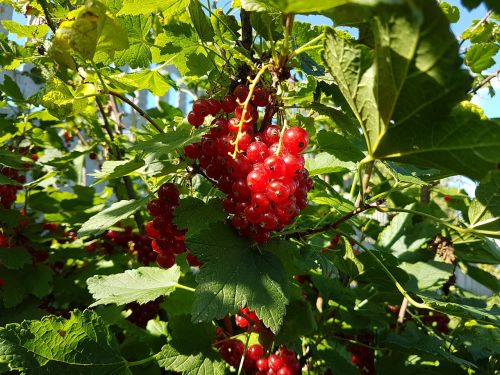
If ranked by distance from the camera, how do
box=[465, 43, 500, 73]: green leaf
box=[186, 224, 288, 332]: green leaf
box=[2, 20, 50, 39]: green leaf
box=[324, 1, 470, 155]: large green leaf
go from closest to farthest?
box=[324, 1, 470, 155]: large green leaf < box=[186, 224, 288, 332]: green leaf < box=[465, 43, 500, 73]: green leaf < box=[2, 20, 50, 39]: green leaf

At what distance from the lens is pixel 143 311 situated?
1.60 meters

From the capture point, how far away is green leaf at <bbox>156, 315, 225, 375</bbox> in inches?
36.7

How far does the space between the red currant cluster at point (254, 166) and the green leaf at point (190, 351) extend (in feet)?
1.09

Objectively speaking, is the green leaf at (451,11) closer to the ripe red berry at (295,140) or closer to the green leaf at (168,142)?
the ripe red berry at (295,140)

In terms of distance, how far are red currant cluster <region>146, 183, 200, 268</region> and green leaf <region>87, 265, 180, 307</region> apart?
0.35 ft

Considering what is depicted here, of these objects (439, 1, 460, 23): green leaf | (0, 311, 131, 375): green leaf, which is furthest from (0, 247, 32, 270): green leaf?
(439, 1, 460, 23): green leaf

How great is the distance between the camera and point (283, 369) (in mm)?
951

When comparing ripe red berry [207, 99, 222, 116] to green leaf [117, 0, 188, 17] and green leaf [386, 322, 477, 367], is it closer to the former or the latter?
green leaf [117, 0, 188, 17]

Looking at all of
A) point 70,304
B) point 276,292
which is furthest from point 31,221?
point 276,292

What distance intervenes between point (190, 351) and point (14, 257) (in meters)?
0.88

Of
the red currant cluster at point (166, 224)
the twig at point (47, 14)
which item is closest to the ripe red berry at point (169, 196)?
the red currant cluster at point (166, 224)

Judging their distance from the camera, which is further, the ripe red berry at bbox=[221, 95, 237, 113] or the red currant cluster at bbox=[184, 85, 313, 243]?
the ripe red berry at bbox=[221, 95, 237, 113]

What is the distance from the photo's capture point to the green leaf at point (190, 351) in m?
0.93

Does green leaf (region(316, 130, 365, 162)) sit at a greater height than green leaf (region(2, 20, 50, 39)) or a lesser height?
lesser
